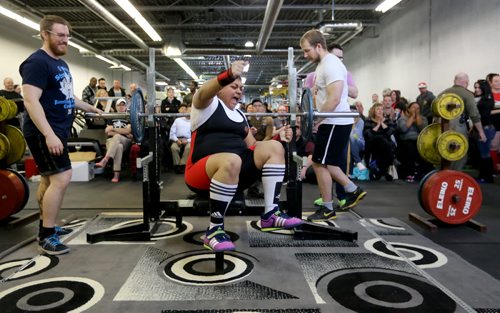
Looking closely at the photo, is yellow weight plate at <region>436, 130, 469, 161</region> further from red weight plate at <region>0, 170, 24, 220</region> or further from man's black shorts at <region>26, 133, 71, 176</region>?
red weight plate at <region>0, 170, 24, 220</region>

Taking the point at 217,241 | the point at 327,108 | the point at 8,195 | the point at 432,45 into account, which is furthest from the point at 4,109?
the point at 432,45

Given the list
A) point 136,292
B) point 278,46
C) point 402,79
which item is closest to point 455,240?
point 136,292

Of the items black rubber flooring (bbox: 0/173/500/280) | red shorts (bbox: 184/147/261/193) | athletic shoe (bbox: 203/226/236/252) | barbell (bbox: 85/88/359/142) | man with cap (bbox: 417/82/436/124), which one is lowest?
black rubber flooring (bbox: 0/173/500/280)

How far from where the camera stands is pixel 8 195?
9.68 ft

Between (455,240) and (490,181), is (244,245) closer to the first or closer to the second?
(455,240)

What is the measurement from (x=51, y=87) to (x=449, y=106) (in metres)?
2.67

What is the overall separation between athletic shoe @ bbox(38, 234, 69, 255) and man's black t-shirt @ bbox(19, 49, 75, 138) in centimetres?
61

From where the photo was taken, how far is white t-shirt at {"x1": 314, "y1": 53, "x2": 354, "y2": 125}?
277 cm

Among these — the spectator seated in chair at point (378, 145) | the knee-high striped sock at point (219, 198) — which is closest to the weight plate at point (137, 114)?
the knee-high striped sock at point (219, 198)

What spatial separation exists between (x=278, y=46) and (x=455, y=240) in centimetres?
1182

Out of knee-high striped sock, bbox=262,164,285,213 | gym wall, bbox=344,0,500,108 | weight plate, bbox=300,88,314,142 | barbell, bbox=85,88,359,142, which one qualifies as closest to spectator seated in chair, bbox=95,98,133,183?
barbell, bbox=85,88,359,142

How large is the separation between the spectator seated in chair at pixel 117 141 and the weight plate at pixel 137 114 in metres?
2.72

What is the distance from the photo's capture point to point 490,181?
5234 mm

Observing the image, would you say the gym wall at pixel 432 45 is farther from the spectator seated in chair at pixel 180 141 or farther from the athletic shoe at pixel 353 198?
A: the spectator seated in chair at pixel 180 141
